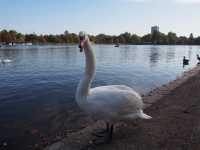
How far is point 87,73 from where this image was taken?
432 cm

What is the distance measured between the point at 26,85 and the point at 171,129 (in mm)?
10705

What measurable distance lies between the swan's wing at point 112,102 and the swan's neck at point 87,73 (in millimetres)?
182

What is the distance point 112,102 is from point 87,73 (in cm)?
90

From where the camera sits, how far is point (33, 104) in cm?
902

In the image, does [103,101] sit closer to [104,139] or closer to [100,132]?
[104,139]

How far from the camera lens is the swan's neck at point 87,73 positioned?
13.6 ft

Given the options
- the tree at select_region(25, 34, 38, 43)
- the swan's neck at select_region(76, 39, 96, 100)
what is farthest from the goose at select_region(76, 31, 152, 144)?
the tree at select_region(25, 34, 38, 43)

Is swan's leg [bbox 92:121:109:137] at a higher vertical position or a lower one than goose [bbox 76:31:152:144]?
lower

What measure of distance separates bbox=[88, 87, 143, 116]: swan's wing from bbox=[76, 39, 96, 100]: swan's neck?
0.18m

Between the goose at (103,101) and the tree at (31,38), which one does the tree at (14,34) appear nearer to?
the tree at (31,38)

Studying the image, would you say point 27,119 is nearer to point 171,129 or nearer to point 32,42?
point 171,129

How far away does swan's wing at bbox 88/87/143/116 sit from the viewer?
4.02 metres

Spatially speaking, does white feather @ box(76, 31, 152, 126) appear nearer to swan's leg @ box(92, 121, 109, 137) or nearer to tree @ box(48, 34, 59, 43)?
swan's leg @ box(92, 121, 109, 137)

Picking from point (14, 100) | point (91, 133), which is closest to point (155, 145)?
point (91, 133)
